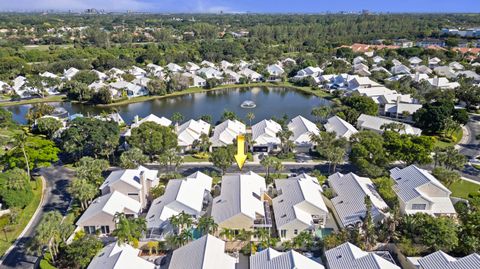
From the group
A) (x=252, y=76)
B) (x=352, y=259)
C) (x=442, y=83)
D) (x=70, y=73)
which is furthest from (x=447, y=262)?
(x=70, y=73)

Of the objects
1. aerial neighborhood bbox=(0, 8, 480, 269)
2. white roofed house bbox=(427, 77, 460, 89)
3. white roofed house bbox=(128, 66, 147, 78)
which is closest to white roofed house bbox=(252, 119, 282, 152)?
aerial neighborhood bbox=(0, 8, 480, 269)

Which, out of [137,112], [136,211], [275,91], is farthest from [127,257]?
[275,91]

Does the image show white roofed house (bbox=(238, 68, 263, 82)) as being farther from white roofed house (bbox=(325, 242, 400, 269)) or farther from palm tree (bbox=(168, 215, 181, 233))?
white roofed house (bbox=(325, 242, 400, 269))

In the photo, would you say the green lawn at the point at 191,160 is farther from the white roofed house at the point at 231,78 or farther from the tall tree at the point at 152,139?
the white roofed house at the point at 231,78

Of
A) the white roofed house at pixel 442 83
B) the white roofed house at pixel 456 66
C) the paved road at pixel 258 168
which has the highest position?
the white roofed house at pixel 456 66

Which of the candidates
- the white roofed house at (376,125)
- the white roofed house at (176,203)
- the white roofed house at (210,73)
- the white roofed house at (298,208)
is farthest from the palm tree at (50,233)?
the white roofed house at (210,73)

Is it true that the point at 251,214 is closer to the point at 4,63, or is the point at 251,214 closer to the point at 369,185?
the point at 369,185
